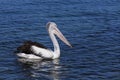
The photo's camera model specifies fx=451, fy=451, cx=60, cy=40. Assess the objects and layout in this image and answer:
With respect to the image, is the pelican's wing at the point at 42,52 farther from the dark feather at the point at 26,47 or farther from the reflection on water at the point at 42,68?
the reflection on water at the point at 42,68

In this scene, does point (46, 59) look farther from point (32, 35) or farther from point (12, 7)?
point (12, 7)

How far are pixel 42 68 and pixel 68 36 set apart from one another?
464 centimetres

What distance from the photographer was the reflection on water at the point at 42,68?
1652 cm

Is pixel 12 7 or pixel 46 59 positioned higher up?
pixel 12 7

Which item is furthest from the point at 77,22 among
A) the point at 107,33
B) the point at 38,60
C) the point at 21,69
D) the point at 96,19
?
the point at 21,69

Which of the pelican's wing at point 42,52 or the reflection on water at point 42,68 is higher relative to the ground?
the pelican's wing at point 42,52

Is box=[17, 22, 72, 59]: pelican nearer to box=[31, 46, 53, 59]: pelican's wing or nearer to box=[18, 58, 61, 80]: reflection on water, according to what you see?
box=[31, 46, 53, 59]: pelican's wing

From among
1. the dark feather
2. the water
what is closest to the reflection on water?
the water

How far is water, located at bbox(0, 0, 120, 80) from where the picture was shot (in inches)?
663

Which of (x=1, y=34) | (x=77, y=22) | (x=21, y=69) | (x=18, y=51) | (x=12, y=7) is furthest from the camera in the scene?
(x=12, y=7)

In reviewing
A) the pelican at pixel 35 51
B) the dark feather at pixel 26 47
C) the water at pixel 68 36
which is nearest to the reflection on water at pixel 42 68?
the water at pixel 68 36

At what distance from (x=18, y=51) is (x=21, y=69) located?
4.84 ft

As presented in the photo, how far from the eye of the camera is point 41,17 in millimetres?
25922

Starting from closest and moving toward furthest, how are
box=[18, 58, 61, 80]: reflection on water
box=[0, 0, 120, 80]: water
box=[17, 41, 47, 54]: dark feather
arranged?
1. box=[18, 58, 61, 80]: reflection on water
2. box=[0, 0, 120, 80]: water
3. box=[17, 41, 47, 54]: dark feather
